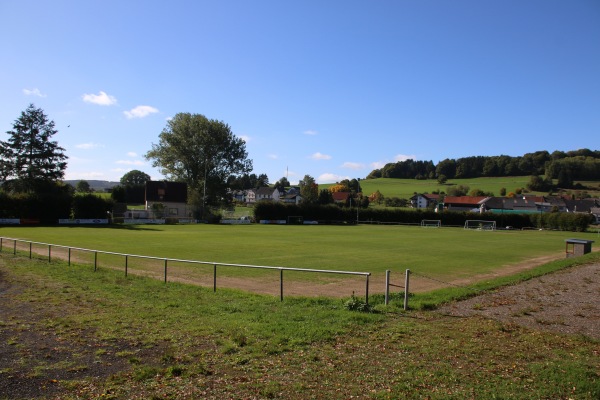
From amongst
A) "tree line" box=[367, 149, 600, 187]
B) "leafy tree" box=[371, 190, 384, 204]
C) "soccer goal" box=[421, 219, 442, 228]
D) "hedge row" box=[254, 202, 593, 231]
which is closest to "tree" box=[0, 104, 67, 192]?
"hedge row" box=[254, 202, 593, 231]

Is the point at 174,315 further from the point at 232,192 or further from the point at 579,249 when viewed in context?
the point at 232,192

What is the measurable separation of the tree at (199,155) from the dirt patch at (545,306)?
2961 inches

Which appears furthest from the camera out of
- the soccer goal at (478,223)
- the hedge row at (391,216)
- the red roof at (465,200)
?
the red roof at (465,200)

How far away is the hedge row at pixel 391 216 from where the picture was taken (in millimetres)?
82875

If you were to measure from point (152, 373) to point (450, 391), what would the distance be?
417 centimetres

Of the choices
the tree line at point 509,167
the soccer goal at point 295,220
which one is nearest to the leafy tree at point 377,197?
the tree line at point 509,167

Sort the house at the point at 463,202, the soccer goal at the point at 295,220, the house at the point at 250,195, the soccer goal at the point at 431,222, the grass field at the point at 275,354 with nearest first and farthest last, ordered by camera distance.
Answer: the grass field at the point at 275,354 < the soccer goal at the point at 431,222 < the soccer goal at the point at 295,220 < the house at the point at 463,202 < the house at the point at 250,195

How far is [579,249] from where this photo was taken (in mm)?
29938

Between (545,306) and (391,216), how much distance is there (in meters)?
80.4

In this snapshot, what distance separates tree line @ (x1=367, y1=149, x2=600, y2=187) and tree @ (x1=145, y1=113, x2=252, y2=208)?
11307 cm

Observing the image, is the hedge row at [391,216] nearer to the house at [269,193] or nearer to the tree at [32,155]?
the tree at [32,155]

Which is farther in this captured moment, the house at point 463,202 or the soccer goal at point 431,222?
the house at point 463,202

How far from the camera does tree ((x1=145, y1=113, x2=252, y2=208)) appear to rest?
291 feet

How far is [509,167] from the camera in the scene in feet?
553
